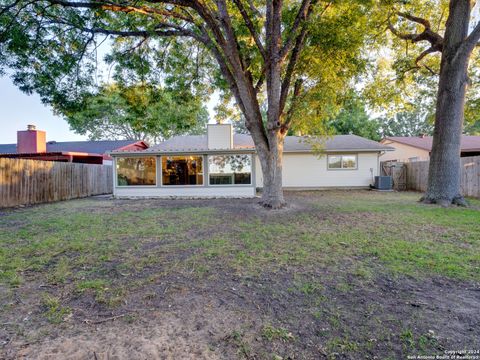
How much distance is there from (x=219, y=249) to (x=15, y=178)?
10.2 meters

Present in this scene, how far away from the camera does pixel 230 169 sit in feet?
43.8

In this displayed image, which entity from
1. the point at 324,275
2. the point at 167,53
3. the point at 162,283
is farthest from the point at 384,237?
the point at 167,53

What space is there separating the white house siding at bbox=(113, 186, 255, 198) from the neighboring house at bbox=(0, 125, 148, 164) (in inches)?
103

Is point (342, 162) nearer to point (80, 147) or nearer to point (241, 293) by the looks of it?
point (241, 293)

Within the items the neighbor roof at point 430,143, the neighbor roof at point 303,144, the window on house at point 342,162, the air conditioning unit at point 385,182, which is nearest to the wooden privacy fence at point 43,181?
the neighbor roof at point 303,144

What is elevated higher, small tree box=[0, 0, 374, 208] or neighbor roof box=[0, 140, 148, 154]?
small tree box=[0, 0, 374, 208]

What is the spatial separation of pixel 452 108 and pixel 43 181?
16329 millimetres

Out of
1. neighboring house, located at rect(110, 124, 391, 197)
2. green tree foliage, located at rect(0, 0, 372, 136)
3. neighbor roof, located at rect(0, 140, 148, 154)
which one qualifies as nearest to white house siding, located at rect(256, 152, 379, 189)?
neighboring house, located at rect(110, 124, 391, 197)

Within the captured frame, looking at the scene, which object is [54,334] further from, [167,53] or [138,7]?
[167,53]

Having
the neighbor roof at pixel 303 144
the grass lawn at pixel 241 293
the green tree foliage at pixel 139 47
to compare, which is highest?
the green tree foliage at pixel 139 47

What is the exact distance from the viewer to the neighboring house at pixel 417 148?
58.1 feet

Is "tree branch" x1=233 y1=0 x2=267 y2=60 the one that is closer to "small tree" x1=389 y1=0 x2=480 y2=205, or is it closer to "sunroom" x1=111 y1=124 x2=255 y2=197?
"sunroom" x1=111 y1=124 x2=255 y2=197

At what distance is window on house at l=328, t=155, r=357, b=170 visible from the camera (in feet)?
54.4

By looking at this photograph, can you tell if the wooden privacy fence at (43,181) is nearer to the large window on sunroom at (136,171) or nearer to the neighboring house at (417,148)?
the large window on sunroom at (136,171)
